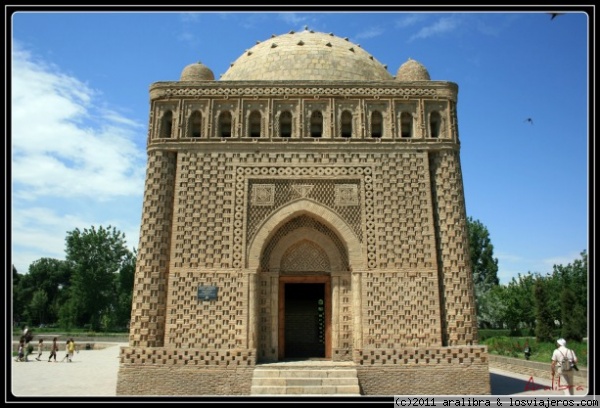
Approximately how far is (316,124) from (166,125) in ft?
15.3

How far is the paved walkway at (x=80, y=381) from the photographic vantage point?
40.4 ft

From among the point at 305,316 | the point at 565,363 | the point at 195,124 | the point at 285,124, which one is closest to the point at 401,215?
the point at 285,124

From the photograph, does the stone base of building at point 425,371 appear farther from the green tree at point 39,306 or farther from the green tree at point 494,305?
the green tree at point 39,306

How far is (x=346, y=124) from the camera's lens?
14664 mm

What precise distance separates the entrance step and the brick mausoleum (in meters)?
0.20

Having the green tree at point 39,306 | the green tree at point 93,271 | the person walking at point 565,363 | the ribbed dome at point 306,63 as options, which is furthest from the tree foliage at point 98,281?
the person walking at point 565,363

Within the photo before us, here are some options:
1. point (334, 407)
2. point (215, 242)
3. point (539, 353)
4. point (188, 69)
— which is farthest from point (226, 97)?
point (539, 353)

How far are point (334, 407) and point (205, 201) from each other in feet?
22.2

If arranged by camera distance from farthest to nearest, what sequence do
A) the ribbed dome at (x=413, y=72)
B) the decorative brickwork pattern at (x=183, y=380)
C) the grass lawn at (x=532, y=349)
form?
the grass lawn at (x=532, y=349)
the ribbed dome at (x=413, y=72)
the decorative brickwork pattern at (x=183, y=380)

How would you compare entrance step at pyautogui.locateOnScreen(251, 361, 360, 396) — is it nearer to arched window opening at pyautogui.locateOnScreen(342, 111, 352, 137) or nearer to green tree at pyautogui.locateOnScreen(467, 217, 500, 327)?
arched window opening at pyautogui.locateOnScreen(342, 111, 352, 137)

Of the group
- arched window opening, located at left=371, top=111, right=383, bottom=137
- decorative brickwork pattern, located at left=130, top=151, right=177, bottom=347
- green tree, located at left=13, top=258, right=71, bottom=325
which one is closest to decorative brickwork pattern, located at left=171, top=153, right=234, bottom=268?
decorative brickwork pattern, located at left=130, top=151, right=177, bottom=347

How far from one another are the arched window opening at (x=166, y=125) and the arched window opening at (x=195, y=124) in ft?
2.15

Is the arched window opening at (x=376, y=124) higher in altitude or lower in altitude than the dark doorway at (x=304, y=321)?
higher
